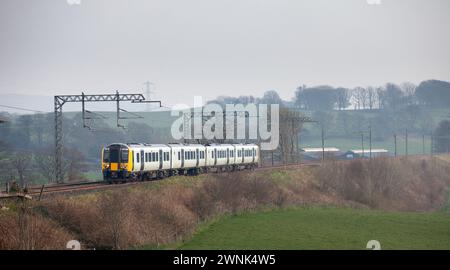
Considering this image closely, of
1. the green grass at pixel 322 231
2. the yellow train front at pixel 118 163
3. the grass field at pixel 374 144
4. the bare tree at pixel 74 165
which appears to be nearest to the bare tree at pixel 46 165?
the bare tree at pixel 74 165

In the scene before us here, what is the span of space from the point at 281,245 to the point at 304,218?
40.9 feet

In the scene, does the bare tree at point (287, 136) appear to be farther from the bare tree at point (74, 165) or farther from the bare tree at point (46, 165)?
the bare tree at point (46, 165)

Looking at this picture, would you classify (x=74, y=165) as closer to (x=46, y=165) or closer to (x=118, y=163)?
(x=46, y=165)

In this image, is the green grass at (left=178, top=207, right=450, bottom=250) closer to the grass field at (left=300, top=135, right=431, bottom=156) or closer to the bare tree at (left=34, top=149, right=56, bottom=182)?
the bare tree at (left=34, top=149, right=56, bottom=182)

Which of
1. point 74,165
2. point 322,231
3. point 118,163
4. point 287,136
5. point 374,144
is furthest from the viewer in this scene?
point 374,144

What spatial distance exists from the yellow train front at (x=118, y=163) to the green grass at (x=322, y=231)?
707 cm

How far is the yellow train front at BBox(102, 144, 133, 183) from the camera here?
4394 centimetres

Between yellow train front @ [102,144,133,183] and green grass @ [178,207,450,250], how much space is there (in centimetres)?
707

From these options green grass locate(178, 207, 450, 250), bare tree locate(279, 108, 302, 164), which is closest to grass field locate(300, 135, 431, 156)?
bare tree locate(279, 108, 302, 164)

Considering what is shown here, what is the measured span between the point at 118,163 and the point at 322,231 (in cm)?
1423

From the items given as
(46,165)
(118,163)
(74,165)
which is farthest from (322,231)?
(46,165)

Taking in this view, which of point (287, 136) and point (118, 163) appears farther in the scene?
point (287, 136)

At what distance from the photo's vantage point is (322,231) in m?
41.0

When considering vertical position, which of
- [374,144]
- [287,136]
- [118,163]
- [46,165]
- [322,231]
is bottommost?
[322,231]
